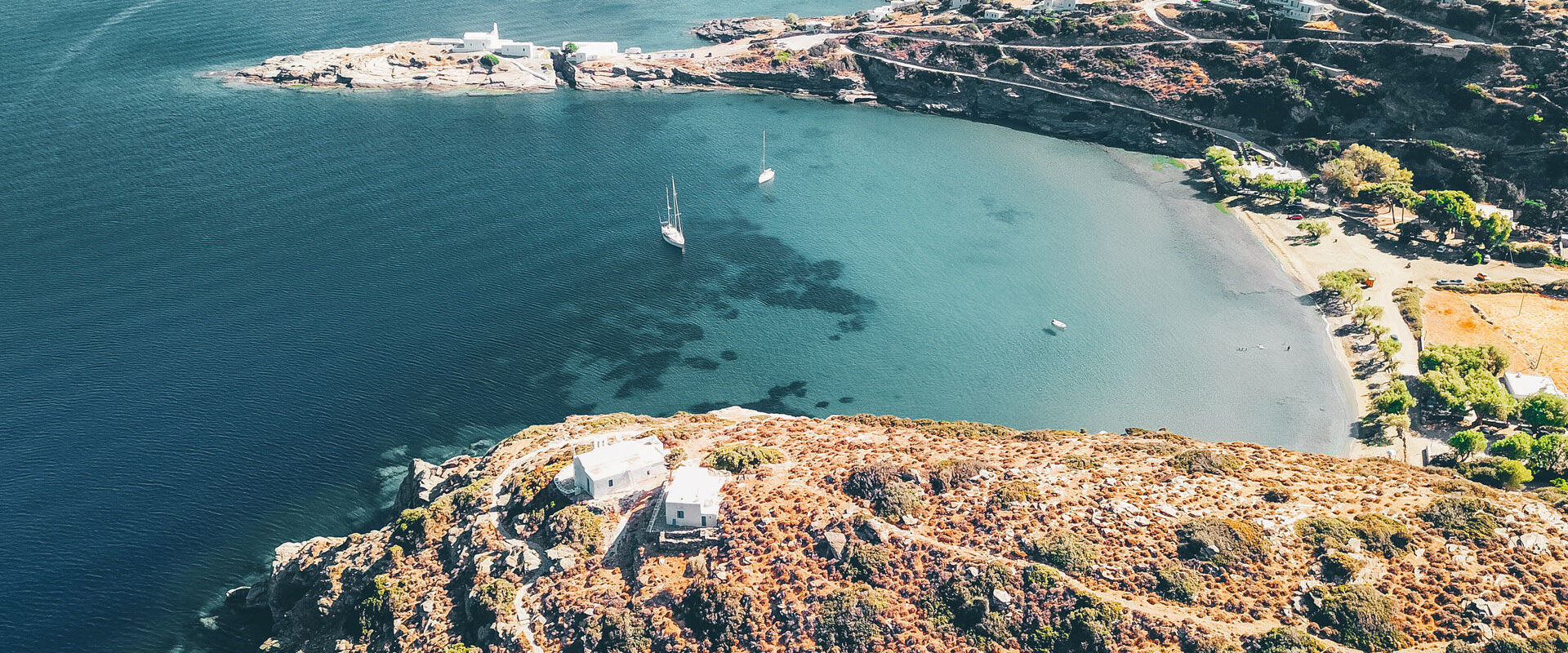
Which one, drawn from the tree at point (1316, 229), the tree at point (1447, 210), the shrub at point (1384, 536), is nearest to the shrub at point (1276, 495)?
the shrub at point (1384, 536)

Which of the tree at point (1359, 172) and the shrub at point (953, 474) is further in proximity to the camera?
the tree at point (1359, 172)

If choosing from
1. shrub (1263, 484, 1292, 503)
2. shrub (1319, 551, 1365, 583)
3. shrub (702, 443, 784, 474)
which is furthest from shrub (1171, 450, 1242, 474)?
shrub (702, 443, 784, 474)

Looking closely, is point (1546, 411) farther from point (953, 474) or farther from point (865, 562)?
point (865, 562)

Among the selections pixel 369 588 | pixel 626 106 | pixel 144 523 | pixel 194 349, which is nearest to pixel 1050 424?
pixel 369 588

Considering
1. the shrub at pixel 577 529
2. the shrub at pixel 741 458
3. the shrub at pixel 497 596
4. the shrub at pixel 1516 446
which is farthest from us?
the shrub at pixel 1516 446

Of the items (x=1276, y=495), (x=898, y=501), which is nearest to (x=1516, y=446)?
(x=1276, y=495)

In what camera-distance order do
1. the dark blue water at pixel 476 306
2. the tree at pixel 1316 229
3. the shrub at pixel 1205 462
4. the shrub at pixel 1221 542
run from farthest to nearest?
the tree at pixel 1316 229 < the dark blue water at pixel 476 306 < the shrub at pixel 1205 462 < the shrub at pixel 1221 542

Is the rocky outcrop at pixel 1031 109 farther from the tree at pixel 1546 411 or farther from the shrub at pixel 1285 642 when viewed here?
the shrub at pixel 1285 642
